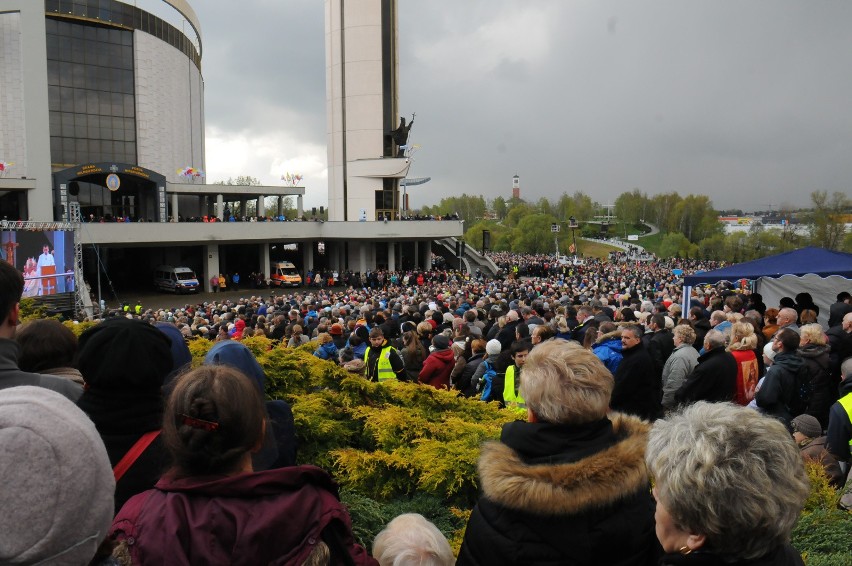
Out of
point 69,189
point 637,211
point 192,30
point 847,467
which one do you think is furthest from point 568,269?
point 637,211

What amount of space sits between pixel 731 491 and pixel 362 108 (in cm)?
5295

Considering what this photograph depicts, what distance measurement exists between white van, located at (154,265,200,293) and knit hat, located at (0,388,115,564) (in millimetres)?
41183

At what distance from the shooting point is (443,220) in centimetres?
5294

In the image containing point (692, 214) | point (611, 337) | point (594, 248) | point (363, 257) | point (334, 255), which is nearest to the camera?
point (611, 337)

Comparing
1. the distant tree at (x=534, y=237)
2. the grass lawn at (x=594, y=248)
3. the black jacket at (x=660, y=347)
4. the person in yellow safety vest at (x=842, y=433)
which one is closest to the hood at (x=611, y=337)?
the black jacket at (x=660, y=347)

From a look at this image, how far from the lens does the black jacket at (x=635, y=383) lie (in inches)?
261

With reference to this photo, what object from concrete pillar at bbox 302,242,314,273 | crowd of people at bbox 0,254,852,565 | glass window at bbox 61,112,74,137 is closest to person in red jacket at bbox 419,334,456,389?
crowd of people at bbox 0,254,852,565

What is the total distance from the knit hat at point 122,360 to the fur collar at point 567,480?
5.22ft

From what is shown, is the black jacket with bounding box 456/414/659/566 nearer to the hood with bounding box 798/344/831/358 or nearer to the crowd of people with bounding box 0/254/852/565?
the crowd of people with bounding box 0/254/852/565

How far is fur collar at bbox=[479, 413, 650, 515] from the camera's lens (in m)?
2.38

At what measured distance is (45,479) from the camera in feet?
4.66

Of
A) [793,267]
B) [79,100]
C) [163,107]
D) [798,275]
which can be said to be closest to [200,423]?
[798,275]

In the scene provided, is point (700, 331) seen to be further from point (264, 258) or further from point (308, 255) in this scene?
point (308, 255)

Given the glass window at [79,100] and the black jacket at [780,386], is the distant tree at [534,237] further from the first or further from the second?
the black jacket at [780,386]
